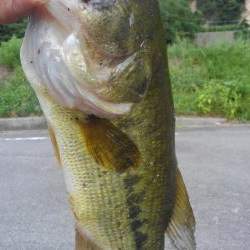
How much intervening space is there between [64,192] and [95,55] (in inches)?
144

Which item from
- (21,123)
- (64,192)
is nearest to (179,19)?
(21,123)

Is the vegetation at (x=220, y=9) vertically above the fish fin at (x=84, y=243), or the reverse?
the fish fin at (x=84, y=243)

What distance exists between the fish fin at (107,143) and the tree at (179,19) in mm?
11287

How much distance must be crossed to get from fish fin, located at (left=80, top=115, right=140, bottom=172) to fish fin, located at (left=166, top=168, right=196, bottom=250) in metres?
0.28

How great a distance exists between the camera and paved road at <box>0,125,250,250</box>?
4.25 meters

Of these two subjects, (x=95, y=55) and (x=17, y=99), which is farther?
(x=17, y=99)

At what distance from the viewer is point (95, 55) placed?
5.41 feet

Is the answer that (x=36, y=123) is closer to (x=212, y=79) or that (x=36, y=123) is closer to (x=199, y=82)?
(x=199, y=82)

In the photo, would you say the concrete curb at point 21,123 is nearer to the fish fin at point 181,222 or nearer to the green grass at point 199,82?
the green grass at point 199,82

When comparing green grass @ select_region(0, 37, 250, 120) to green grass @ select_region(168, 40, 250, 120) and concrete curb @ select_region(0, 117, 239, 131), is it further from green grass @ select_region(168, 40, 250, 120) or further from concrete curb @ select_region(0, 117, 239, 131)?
concrete curb @ select_region(0, 117, 239, 131)

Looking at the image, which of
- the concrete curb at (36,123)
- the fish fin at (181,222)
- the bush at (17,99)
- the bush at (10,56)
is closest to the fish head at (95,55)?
the fish fin at (181,222)

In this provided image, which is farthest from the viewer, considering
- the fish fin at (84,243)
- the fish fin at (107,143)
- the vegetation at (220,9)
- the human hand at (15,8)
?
the vegetation at (220,9)

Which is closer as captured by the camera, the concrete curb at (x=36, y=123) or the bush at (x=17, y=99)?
the concrete curb at (x=36, y=123)

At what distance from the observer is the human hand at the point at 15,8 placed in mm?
1545
